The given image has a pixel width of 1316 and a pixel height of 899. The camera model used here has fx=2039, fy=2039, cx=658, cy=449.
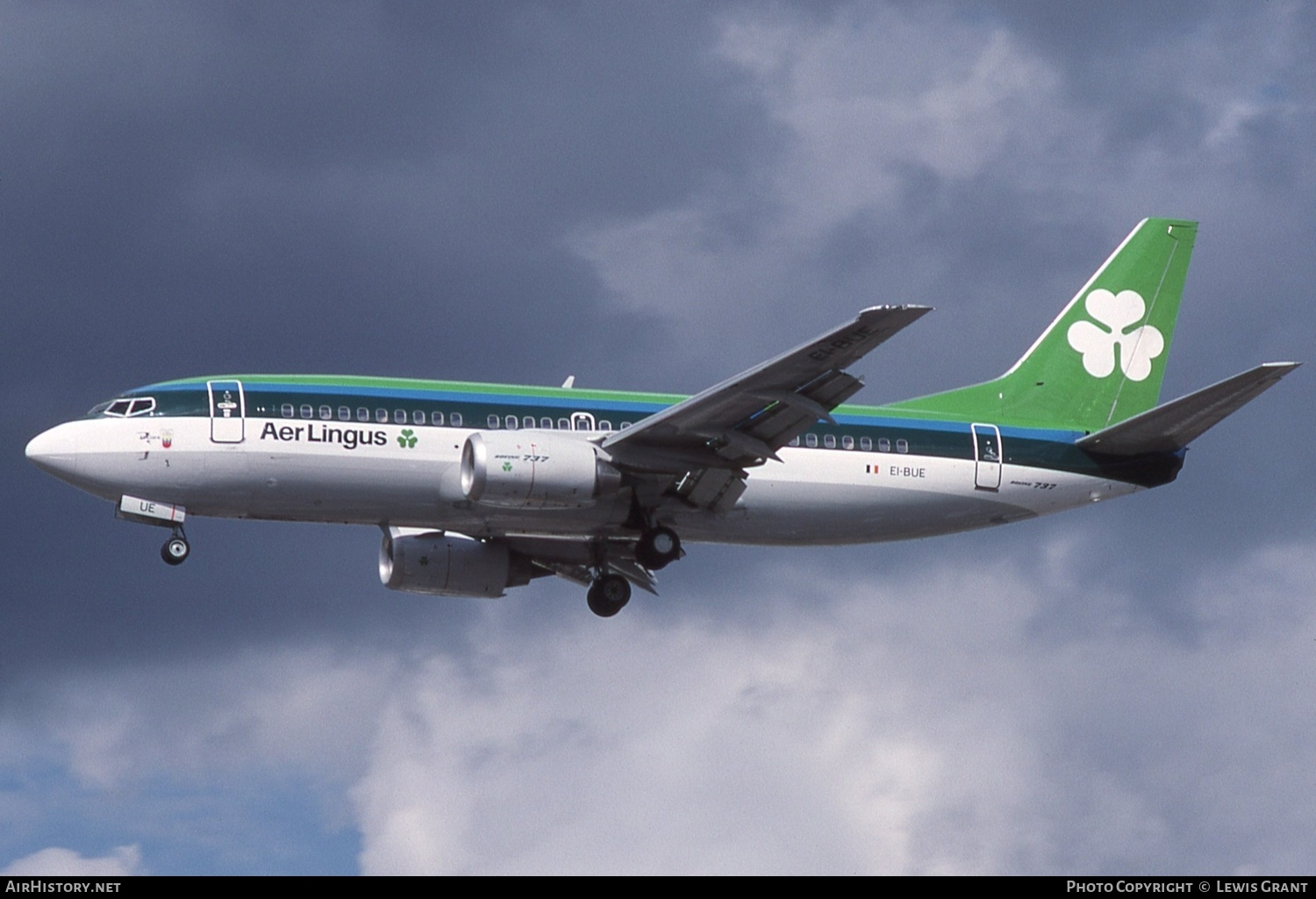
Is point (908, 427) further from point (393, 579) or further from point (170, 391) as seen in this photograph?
point (170, 391)

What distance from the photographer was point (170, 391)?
149 feet

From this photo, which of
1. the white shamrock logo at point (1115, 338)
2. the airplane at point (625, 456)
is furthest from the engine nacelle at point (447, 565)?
the white shamrock logo at point (1115, 338)

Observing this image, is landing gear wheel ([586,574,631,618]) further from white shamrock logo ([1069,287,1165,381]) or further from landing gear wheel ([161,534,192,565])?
white shamrock logo ([1069,287,1165,381])

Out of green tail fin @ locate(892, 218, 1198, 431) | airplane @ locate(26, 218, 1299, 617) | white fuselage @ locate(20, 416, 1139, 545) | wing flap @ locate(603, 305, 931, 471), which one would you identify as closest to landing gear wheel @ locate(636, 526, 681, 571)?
airplane @ locate(26, 218, 1299, 617)

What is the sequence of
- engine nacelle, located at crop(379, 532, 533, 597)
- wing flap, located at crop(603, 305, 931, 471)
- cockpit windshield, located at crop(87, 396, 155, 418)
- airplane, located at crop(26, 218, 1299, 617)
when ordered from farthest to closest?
1. engine nacelle, located at crop(379, 532, 533, 597)
2. cockpit windshield, located at crop(87, 396, 155, 418)
3. airplane, located at crop(26, 218, 1299, 617)
4. wing flap, located at crop(603, 305, 931, 471)

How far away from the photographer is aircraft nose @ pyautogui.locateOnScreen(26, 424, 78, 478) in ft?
146

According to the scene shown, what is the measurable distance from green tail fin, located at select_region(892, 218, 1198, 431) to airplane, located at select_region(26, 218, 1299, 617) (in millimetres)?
84

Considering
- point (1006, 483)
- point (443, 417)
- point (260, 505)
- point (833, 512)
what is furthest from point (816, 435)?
point (260, 505)

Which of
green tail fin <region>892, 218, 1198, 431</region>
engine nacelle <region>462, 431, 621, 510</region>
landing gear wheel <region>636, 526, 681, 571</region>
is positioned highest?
green tail fin <region>892, 218, 1198, 431</region>

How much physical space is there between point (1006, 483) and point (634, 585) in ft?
32.4

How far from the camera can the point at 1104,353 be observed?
54438 mm

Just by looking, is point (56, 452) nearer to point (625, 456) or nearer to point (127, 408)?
point (127, 408)

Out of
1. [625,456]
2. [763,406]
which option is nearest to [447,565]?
[625,456]

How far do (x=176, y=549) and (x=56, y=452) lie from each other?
11.0 ft
